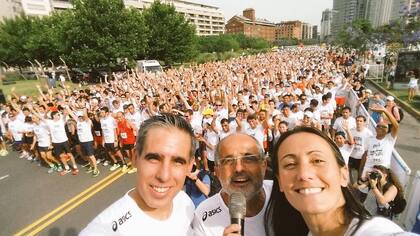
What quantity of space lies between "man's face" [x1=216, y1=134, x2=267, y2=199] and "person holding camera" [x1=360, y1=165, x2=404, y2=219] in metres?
3.02

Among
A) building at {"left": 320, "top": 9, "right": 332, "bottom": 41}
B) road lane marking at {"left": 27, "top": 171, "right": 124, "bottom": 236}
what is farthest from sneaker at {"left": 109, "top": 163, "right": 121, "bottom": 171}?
building at {"left": 320, "top": 9, "right": 332, "bottom": 41}

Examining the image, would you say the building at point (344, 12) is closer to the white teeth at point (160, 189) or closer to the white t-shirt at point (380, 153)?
the white t-shirt at point (380, 153)

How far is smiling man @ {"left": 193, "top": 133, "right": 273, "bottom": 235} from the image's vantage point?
2.32m

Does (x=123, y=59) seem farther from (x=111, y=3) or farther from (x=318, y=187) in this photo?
(x=318, y=187)

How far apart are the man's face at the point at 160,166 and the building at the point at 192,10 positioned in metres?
85.3

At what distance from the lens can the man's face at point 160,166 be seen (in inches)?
76.3

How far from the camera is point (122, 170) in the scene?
28.0 ft

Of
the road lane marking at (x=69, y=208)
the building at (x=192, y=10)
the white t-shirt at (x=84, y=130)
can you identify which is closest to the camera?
the road lane marking at (x=69, y=208)

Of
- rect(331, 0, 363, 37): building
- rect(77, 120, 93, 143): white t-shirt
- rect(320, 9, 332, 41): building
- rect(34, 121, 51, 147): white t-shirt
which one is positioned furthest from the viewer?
rect(320, 9, 332, 41): building

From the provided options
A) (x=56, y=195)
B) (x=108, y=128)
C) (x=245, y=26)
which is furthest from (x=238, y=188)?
(x=245, y=26)

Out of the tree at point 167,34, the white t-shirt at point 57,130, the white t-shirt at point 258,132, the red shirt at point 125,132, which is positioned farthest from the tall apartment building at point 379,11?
→ the white t-shirt at point 57,130

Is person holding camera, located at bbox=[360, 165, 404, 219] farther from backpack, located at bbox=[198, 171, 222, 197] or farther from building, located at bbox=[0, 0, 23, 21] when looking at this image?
building, located at bbox=[0, 0, 23, 21]

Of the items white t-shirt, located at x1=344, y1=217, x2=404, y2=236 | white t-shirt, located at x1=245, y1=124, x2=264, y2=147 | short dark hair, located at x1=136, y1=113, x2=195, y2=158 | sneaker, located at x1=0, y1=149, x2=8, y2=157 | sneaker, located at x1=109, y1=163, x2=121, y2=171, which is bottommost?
sneaker, located at x1=0, y1=149, x2=8, y2=157

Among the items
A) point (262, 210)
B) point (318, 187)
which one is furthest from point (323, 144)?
point (262, 210)
